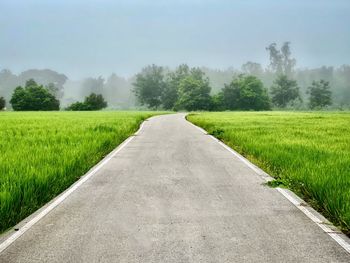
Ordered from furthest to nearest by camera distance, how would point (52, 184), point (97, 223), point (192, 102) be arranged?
1. point (192, 102)
2. point (52, 184)
3. point (97, 223)

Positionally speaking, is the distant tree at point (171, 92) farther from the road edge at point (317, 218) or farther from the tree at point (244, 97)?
the road edge at point (317, 218)

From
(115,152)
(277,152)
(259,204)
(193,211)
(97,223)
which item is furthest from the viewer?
(115,152)

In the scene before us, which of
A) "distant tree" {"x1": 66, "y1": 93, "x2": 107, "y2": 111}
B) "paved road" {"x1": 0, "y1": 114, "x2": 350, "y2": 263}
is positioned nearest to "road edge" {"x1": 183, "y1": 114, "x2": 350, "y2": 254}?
"paved road" {"x1": 0, "y1": 114, "x2": 350, "y2": 263}

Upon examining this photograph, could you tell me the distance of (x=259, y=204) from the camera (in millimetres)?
6285

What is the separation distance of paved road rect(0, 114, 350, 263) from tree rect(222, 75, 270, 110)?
103 m

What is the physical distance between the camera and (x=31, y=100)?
87.4 m

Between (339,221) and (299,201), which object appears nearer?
(339,221)

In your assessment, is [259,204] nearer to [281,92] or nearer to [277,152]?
[277,152]

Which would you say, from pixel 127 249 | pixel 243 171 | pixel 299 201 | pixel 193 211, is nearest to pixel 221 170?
pixel 243 171

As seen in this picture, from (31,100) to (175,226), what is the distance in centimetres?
8790

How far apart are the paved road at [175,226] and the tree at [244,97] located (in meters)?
103

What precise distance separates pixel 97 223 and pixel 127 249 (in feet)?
3.48

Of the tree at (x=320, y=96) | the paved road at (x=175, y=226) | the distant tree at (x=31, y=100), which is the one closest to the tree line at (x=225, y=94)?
the tree at (x=320, y=96)

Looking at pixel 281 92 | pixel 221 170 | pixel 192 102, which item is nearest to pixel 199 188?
pixel 221 170
